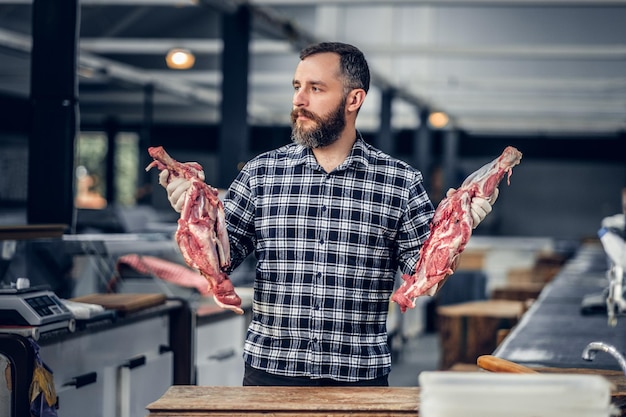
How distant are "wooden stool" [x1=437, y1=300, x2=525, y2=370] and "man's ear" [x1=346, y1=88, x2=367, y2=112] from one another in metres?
5.05

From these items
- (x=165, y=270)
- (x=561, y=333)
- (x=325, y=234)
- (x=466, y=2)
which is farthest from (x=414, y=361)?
(x=325, y=234)

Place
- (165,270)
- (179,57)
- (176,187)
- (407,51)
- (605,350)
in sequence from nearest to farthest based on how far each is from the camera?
(605,350) → (176,187) → (165,270) → (179,57) → (407,51)

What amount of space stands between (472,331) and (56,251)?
3974 mm

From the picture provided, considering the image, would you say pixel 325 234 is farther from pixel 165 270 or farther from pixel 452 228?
pixel 165 270

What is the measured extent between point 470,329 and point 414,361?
3.07 metres

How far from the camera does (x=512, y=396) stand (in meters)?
1.88

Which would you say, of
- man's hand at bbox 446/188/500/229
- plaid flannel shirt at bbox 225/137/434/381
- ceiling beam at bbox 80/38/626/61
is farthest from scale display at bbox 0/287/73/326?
ceiling beam at bbox 80/38/626/61

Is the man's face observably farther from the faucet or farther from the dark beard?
the faucet

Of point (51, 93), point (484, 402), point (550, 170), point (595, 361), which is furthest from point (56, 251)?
point (550, 170)

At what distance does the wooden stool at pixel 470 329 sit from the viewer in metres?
7.96

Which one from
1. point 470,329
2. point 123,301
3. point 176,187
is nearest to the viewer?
point 176,187

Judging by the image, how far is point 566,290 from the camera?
761 centimetres

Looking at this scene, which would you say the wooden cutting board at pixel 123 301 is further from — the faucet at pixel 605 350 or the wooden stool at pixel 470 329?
the wooden stool at pixel 470 329

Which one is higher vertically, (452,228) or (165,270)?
(452,228)
